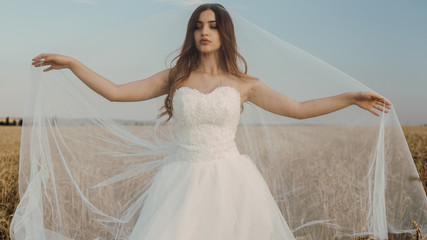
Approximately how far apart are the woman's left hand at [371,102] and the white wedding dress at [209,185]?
3.29 feet

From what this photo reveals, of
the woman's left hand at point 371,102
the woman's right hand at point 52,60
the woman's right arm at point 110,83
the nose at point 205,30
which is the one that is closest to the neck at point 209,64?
the nose at point 205,30

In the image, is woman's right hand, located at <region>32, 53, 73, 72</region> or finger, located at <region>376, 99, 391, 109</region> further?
finger, located at <region>376, 99, 391, 109</region>

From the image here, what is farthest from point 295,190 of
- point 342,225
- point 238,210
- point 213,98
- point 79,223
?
point 79,223

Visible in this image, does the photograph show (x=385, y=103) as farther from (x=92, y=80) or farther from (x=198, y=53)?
(x=92, y=80)

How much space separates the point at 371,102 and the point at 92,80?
2260mm

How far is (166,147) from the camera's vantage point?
3518mm

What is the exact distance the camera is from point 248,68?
11.2 ft

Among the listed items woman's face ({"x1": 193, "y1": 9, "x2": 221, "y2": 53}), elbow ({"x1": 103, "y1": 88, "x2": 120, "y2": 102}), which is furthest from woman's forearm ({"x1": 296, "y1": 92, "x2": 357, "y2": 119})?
elbow ({"x1": 103, "y1": 88, "x2": 120, "y2": 102})

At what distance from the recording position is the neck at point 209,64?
3.08m

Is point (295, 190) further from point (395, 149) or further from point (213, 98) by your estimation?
point (213, 98)

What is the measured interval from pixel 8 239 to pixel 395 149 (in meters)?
3.88

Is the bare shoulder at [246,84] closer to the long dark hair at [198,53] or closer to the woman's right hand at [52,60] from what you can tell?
the long dark hair at [198,53]

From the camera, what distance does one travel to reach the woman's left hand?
10.3 feet

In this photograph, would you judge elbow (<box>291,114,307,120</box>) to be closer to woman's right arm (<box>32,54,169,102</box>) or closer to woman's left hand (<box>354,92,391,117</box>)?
woman's left hand (<box>354,92,391,117</box>)
